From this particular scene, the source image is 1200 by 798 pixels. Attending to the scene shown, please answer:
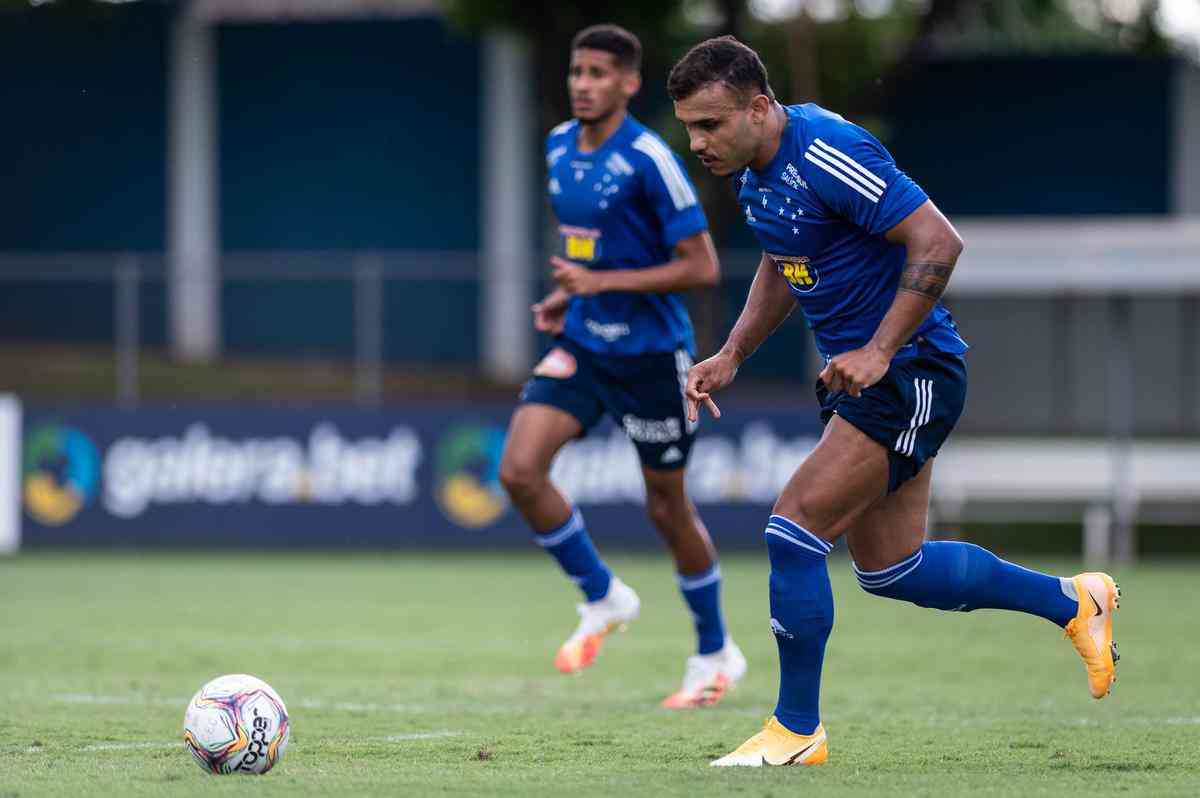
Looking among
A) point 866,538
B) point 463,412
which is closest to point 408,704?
point 866,538

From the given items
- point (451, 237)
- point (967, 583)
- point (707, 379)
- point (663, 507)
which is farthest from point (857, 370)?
point (451, 237)

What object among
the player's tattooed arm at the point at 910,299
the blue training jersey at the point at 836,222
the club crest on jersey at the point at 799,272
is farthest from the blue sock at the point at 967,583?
the club crest on jersey at the point at 799,272

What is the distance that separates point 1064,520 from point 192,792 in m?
14.5

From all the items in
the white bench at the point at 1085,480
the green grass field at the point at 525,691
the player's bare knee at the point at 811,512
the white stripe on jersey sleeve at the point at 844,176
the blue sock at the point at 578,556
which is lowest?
the white bench at the point at 1085,480

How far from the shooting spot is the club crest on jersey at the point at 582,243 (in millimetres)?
7809

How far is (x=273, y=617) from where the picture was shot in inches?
458

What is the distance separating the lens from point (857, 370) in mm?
5250

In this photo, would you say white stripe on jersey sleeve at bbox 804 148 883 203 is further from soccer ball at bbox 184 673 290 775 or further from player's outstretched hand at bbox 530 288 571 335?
player's outstretched hand at bbox 530 288 571 335

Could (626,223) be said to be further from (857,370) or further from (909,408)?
(857,370)

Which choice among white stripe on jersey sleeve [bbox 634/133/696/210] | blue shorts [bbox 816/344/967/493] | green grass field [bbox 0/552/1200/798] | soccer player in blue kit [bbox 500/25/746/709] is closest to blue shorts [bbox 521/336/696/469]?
soccer player in blue kit [bbox 500/25/746/709]

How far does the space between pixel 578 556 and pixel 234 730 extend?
2748 mm

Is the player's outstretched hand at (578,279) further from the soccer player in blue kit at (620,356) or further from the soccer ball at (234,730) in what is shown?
the soccer ball at (234,730)

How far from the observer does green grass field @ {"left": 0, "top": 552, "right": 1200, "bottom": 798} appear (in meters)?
5.34

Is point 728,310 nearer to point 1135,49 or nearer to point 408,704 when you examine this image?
point 1135,49
